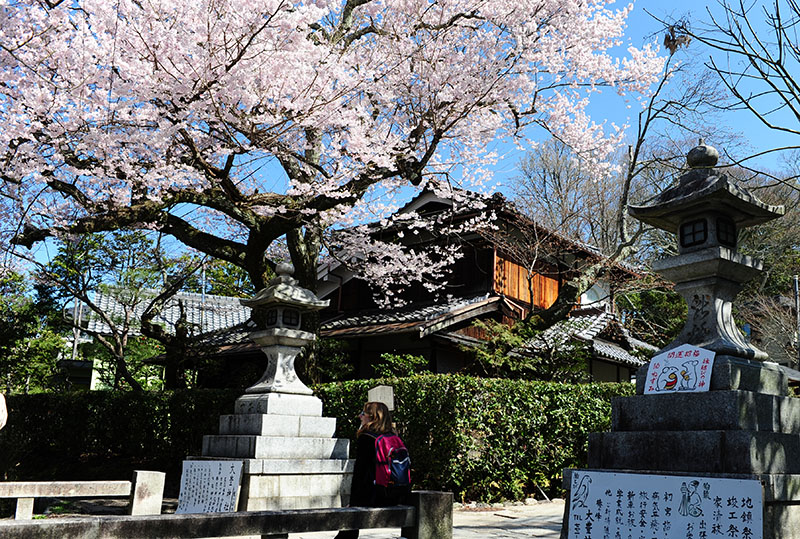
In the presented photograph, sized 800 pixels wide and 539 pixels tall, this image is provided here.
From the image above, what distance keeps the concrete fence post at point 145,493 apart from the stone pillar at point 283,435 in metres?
1.12

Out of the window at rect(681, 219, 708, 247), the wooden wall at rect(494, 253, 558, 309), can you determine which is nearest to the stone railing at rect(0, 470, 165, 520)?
the window at rect(681, 219, 708, 247)

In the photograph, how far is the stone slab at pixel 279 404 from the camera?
980 centimetres

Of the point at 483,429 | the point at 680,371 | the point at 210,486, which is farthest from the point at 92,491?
the point at 680,371

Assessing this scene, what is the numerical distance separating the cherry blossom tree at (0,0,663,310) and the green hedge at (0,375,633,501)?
3641mm

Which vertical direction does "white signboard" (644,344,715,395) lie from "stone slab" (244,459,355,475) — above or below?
above

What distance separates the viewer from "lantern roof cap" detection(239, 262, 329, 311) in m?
10.3

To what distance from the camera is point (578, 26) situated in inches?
503

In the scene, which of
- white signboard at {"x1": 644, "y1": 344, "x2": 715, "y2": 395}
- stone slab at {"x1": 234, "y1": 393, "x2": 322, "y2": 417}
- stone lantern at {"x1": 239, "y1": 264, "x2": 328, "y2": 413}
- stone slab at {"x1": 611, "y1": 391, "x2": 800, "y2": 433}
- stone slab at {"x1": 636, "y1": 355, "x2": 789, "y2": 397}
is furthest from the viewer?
stone lantern at {"x1": 239, "y1": 264, "x2": 328, "y2": 413}

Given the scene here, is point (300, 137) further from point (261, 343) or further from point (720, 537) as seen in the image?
point (720, 537)

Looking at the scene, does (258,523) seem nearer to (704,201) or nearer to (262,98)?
(704,201)

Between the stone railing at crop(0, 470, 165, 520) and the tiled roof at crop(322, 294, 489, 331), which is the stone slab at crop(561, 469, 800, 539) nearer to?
the stone railing at crop(0, 470, 165, 520)

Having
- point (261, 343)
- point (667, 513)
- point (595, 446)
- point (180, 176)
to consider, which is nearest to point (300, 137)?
point (180, 176)

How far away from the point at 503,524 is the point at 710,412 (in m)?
5.05

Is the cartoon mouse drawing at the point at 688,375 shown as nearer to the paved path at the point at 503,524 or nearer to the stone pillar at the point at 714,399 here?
the stone pillar at the point at 714,399
